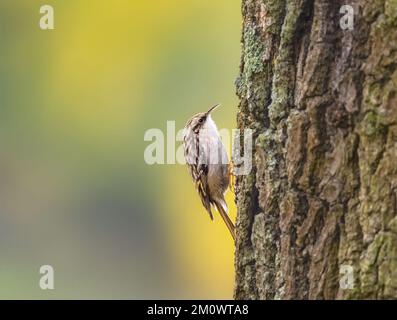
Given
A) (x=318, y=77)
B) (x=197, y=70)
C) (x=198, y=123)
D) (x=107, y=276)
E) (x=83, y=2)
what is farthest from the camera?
(x=83, y=2)

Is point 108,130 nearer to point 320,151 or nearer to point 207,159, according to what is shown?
point 207,159

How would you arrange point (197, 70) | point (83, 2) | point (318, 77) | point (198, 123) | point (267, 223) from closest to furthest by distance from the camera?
point (318, 77) < point (267, 223) < point (198, 123) < point (197, 70) < point (83, 2)

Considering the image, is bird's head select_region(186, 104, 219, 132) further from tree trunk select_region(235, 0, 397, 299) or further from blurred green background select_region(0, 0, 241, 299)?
blurred green background select_region(0, 0, 241, 299)

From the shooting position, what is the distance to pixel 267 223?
300cm

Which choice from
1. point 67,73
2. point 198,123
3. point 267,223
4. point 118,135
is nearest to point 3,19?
point 67,73

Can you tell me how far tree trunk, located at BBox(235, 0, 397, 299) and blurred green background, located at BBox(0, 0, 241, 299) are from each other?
8.29 metres

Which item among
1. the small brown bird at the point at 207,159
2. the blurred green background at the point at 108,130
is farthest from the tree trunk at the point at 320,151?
the blurred green background at the point at 108,130

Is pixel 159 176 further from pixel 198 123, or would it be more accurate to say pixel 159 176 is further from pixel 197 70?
pixel 198 123

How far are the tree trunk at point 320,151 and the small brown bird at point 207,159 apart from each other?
1752mm

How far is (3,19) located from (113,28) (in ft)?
5.97

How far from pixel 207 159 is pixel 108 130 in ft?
28.0

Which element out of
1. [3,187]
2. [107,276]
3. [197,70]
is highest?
[197,70]

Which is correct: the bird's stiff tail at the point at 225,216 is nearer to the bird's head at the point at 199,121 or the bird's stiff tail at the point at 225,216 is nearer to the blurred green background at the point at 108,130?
the bird's head at the point at 199,121

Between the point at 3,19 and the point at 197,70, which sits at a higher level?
the point at 3,19
